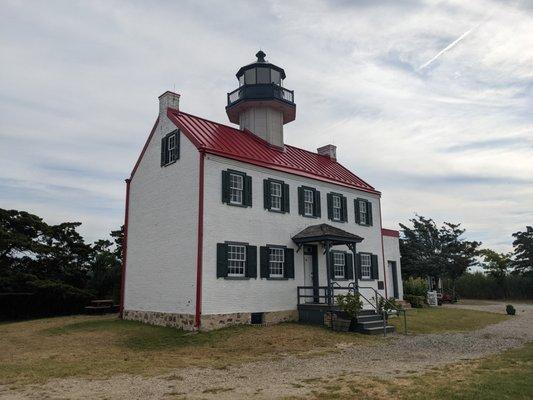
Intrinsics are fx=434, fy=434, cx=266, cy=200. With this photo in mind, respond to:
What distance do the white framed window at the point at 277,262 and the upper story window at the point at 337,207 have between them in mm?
4228

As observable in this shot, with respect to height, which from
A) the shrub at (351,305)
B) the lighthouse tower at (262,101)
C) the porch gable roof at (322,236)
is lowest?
the shrub at (351,305)

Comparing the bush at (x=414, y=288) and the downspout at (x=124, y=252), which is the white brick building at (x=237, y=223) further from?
the bush at (x=414, y=288)

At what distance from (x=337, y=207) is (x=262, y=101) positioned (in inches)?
275

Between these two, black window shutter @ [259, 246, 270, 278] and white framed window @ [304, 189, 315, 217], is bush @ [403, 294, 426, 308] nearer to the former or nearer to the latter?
white framed window @ [304, 189, 315, 217]

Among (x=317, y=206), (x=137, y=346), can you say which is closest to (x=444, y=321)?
(x=317, y=206)

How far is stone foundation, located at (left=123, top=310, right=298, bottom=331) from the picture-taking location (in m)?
15.8

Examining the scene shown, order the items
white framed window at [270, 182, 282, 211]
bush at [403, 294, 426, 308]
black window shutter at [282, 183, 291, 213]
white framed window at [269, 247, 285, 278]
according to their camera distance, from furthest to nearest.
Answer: bush at [403, 294, 426, 308]
black window shutter at [282, 183, 291, 213]
white framed window at [270, 182, 282, 211]
white framed window at [269, 247, 285, 278]

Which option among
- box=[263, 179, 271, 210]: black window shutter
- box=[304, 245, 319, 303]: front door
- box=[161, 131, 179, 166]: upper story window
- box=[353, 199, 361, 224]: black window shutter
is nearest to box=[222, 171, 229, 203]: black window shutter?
box=[263, 179, 271, 210]: black window shutter

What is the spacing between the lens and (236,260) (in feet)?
56.2

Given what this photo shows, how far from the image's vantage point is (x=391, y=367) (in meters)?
10.0

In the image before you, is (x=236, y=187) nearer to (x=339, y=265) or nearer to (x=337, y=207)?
(x=337, y=207)

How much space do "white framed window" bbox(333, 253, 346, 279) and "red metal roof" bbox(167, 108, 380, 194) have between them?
386 cm

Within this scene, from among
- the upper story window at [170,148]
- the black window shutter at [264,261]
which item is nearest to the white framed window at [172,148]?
the upper story window at [170,148]

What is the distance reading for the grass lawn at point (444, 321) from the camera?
18031 millimetres
